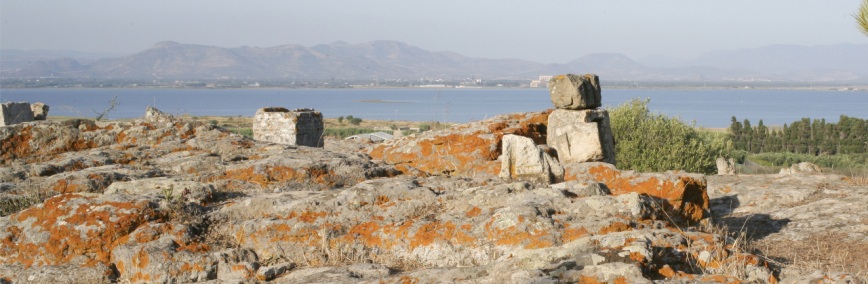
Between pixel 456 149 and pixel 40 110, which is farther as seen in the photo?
pixel 40 110

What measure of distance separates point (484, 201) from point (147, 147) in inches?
242

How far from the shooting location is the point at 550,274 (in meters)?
5.10

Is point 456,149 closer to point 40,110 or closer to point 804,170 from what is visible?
point 804,170

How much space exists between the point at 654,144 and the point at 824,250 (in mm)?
20194

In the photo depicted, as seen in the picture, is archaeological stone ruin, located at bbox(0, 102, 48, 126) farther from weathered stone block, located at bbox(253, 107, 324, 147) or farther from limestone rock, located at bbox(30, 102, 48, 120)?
weathered stone block, located at bbox(253, 107, 324, 147)

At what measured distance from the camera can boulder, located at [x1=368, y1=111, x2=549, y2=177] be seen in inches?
534

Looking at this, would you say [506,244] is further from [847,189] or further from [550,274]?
[847,189]

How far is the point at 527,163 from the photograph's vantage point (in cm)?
1008

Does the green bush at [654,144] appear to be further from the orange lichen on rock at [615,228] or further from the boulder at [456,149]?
the orange lichen on rock at [615,228]

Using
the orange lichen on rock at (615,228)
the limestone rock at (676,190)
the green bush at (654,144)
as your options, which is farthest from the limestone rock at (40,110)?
the orange lichen on rock at (615,228)

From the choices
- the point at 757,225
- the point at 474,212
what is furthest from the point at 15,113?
the point at 757,225

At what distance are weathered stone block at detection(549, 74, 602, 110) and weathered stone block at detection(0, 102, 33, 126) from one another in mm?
14556

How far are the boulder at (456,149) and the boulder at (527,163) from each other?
2.25 m

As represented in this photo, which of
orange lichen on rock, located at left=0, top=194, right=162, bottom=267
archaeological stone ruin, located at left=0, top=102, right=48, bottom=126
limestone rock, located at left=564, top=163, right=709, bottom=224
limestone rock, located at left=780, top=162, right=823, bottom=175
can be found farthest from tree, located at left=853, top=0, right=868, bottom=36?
archaeological stone ruin, located at left=0, top=102, right=48, bottom=126
